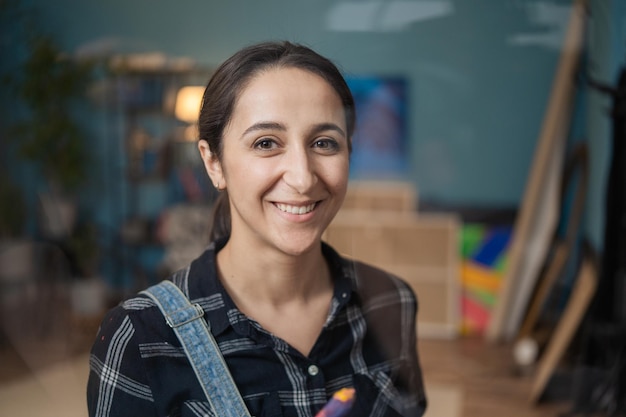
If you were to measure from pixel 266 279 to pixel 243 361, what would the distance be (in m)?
0.08

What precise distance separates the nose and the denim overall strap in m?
0.13

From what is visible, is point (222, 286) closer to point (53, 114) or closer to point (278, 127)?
point (278, 127)

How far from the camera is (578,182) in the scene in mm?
1638

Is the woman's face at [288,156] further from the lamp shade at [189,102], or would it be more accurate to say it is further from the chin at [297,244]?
the lamp shade at [189,102]

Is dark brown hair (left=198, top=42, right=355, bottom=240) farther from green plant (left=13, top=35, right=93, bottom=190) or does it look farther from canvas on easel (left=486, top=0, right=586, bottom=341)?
green plant (left=13, top=35, right=93, bottom=190)

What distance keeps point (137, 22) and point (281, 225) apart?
1.86 ft

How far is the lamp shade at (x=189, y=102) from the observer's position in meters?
0.74

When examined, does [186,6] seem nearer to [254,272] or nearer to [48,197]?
[254,272]

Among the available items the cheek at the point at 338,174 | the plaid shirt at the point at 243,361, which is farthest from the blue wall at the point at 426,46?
the plaid shirt at the point at 243,361

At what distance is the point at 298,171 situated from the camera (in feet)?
1.90

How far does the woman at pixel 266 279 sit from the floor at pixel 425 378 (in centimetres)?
26

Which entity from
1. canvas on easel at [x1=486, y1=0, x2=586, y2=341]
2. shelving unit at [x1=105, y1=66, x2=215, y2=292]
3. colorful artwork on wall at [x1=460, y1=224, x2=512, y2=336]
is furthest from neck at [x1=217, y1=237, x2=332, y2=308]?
colorful artwork on wall at [x1=460, y1=224, x2=512, y2=336]


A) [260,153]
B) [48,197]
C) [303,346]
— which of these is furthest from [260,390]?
[48,197]

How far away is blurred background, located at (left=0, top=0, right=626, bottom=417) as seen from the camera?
872 millimetres
